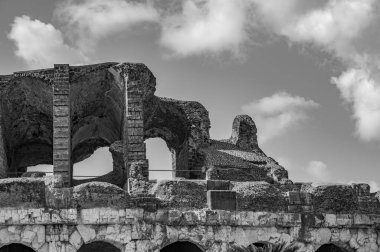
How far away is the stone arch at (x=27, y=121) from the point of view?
2470 cm

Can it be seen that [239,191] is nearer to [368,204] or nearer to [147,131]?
[368,204]

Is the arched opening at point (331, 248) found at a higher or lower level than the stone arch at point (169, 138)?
lower

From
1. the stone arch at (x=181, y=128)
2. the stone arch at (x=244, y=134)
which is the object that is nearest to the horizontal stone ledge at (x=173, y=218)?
the stone arch at (x=181, y=128)

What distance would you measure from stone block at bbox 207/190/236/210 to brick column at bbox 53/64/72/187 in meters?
5.08

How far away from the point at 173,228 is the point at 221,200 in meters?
1.68

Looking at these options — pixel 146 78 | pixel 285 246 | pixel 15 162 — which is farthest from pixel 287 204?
pixel 15 162

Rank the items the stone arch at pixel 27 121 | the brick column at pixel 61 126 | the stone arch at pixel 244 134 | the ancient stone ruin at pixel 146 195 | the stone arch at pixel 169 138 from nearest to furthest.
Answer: the ancient stone ruin at pixel 146 195 → the brick column at pixel 61 126 → the stone arch at pixel 27 121 → the stone arch at pixel 244 134 → the stone arch at pixel 169 138

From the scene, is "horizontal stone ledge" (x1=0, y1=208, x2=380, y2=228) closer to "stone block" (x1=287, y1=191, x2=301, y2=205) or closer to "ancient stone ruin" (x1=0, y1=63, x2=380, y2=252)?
"ancient stone ruin" (x1=0, y1=63, x2=380, y2=252)

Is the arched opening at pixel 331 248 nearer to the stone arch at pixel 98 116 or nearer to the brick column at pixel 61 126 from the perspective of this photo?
the stone arch at pixel 98 116

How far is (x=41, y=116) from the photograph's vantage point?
2766 centimetres

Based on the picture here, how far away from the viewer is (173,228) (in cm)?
1944

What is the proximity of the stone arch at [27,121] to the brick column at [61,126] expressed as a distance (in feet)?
3.11

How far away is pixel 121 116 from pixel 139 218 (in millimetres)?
7228

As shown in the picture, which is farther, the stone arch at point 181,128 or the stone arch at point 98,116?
the stone arch at point 181,128
